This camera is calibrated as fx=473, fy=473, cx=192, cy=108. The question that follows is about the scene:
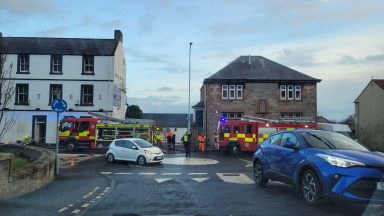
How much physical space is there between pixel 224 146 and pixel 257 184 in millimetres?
22277

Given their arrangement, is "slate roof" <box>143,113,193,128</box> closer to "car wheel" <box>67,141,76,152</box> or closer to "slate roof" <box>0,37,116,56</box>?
"slate roof" <box>0,37,116,56</box>

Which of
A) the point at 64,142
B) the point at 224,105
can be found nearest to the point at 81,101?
the point at 64,142

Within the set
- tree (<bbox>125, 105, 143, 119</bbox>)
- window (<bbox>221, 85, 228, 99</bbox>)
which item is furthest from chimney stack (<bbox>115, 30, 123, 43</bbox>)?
tree (<bbox>125, 105, 143, 119</bbox>)

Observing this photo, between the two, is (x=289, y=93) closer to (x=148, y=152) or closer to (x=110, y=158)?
(x=110, y=158)

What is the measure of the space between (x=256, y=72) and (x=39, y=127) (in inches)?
884

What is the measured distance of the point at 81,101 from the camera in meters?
46.3

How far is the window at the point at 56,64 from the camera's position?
4669cm

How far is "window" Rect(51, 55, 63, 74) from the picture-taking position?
4669 cm

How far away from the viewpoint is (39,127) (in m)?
46.3

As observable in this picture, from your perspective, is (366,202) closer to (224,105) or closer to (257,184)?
(257,184)

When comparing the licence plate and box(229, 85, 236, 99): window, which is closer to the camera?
the licence plate

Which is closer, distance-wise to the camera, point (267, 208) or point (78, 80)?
point (267, 208)

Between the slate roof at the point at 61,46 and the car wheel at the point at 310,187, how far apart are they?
3832 centimetres

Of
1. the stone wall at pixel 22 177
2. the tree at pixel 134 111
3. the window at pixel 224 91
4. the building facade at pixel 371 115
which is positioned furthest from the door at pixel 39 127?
the building facade at pixel 371 115
